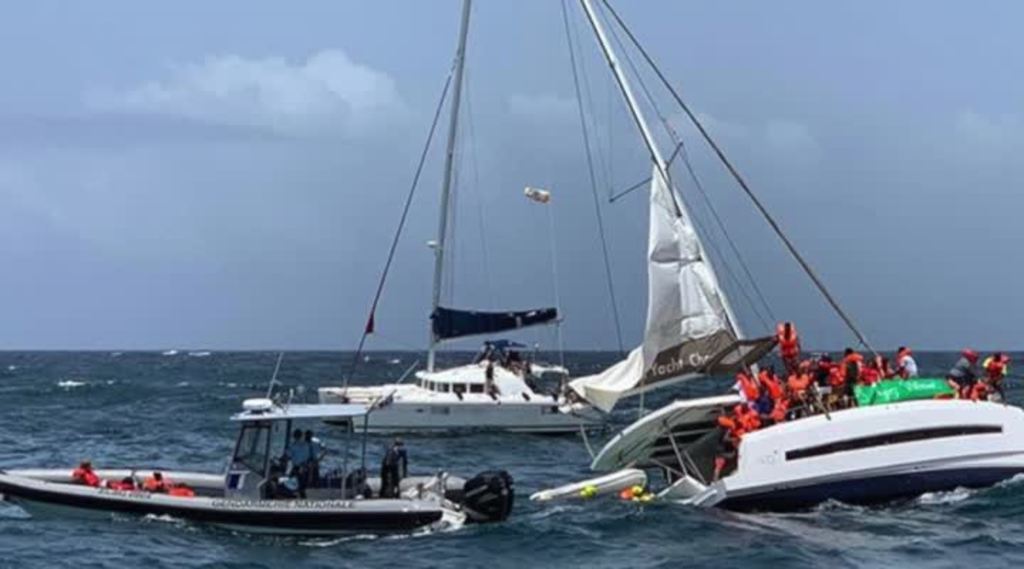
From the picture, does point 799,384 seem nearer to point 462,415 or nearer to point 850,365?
point 850,365

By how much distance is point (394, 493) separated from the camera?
29422mm

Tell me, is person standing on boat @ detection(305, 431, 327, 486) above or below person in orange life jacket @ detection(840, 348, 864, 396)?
below

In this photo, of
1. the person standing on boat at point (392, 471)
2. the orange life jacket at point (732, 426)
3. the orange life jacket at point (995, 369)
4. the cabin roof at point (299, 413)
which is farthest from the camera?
the orange life jacket at point (995, 369)

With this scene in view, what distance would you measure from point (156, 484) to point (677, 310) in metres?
11.8

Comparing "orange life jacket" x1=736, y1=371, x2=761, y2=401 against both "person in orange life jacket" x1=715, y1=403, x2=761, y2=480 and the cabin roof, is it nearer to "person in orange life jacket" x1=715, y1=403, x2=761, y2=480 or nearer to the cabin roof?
"person in orange life jacket" x1=715, y1=403, x2=761, y2=480

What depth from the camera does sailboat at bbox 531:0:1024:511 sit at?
97.8 feet

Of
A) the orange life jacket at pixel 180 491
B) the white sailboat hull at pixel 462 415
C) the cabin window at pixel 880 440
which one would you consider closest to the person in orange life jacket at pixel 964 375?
the cabin window at pixel 880 440

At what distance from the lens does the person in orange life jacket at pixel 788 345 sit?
32344 mm

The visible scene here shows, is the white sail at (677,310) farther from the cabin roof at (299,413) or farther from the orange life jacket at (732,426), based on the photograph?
the cabin roof at (299,413)

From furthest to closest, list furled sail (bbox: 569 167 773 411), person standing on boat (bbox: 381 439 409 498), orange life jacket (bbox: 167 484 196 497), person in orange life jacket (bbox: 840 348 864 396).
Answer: furled sail (bbox: 569 167 773 411), person in orange life jacket (bbox: 840 348 864 396), person standing on boat (bbox: 381 439 409 498), orange life jacket (bbox: 167 484 196 497)

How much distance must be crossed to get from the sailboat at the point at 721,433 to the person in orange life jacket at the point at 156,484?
8894mm

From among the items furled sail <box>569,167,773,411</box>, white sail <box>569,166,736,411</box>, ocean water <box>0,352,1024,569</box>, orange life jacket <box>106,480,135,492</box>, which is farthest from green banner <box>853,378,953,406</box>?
orange life jacket <box>106,480,135,492</box>

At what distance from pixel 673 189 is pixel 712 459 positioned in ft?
20.3

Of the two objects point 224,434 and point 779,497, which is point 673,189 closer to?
point 779,497
